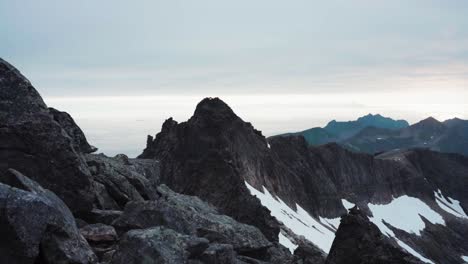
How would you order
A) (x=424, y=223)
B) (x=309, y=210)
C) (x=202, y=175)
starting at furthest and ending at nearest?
(x=424, y=223) → (x=309, y=210) → (x=202, y=175)

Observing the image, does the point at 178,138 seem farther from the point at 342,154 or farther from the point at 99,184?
the point at 342,154

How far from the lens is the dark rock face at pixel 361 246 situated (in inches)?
991

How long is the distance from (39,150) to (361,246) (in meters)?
16.8

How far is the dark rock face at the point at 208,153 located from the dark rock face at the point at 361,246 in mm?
33398

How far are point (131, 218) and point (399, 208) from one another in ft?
572

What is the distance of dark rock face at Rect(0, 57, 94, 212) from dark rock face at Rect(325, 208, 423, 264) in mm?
13317

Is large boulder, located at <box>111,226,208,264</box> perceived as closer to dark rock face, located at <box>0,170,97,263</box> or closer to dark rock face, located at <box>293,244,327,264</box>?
dark rock face, located at <box>0,170,97,263</box>

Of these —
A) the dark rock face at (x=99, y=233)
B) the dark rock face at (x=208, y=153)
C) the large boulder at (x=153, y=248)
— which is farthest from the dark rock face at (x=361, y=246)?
the dark rock face at (x=208, y=153)

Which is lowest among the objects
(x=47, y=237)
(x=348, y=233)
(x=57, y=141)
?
(x=348, y=233)

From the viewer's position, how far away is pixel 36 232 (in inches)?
657

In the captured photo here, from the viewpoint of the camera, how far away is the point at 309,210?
4779 inches

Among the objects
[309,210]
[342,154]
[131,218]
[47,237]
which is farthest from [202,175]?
[342,154]

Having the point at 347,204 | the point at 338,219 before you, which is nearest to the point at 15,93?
the point at 338,219

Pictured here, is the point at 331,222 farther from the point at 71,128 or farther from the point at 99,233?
the point at 99,233
